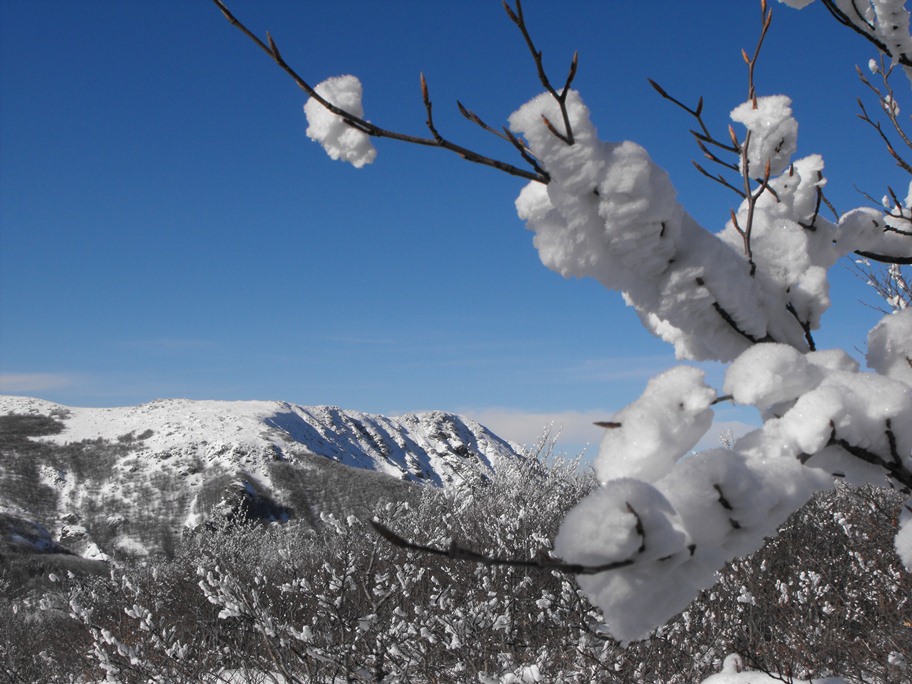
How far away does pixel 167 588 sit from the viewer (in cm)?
1307

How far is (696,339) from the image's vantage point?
1.30 m

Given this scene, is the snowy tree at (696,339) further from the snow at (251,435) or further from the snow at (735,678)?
the snow at (251,435)

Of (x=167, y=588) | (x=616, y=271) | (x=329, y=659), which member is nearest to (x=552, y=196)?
(x=616, y=271)

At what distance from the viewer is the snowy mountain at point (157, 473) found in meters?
32.9

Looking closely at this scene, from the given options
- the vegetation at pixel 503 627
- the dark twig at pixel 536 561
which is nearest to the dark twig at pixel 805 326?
the dark twig at pixel 536 561

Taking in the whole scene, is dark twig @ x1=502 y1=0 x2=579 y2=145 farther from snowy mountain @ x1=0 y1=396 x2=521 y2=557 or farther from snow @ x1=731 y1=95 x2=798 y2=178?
snowy mountain @ x1=0 y1=396 x2=521 y2=557

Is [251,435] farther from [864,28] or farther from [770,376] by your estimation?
[770,376]

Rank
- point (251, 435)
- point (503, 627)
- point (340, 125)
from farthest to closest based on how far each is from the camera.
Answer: point (251, 435)
point (503, 627)
point (340, 125)

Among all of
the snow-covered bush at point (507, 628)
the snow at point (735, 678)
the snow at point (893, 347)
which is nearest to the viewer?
the snow at point (893, 347)

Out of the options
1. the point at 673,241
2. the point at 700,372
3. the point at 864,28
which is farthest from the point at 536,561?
the point at 864,28

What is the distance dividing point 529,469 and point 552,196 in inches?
825

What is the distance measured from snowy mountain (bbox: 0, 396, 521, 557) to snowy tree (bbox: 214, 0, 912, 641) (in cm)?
2584

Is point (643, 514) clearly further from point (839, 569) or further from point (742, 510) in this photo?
point (839, 569)

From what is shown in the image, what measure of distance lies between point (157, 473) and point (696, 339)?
40.8 m
